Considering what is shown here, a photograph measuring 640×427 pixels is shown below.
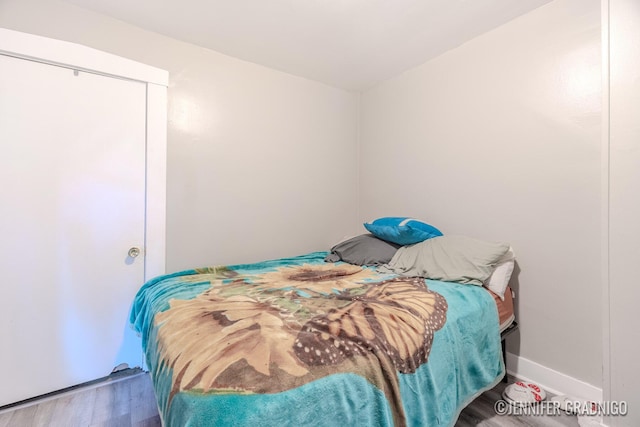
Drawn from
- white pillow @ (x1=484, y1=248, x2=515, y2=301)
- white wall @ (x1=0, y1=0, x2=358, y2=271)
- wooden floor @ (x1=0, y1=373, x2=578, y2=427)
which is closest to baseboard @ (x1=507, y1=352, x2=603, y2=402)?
wooden floor @ (x1=0, y1=373, x2=578, y2=427)

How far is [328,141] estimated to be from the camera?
2.92 metres

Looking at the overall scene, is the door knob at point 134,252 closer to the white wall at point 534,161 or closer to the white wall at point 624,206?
the white wall at point 534,161

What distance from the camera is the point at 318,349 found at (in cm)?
92

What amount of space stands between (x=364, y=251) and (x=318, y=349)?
4.53ft

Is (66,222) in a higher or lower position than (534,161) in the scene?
lower

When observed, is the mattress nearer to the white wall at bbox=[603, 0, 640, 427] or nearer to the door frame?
the white wall at bbox=[603, 0, 640, 427]

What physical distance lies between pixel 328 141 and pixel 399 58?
3.29 feet

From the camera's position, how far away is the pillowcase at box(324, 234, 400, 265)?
216cm

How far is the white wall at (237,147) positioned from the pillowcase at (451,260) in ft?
3.66

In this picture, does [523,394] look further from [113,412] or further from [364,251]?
[113,412]

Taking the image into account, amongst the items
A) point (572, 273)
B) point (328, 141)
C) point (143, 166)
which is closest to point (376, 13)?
point (328, 141)

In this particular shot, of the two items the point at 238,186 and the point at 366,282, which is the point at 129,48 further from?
the point at 366,282

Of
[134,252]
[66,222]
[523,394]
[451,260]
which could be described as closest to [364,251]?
[451,260]

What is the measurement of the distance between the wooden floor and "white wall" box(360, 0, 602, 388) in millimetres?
489
